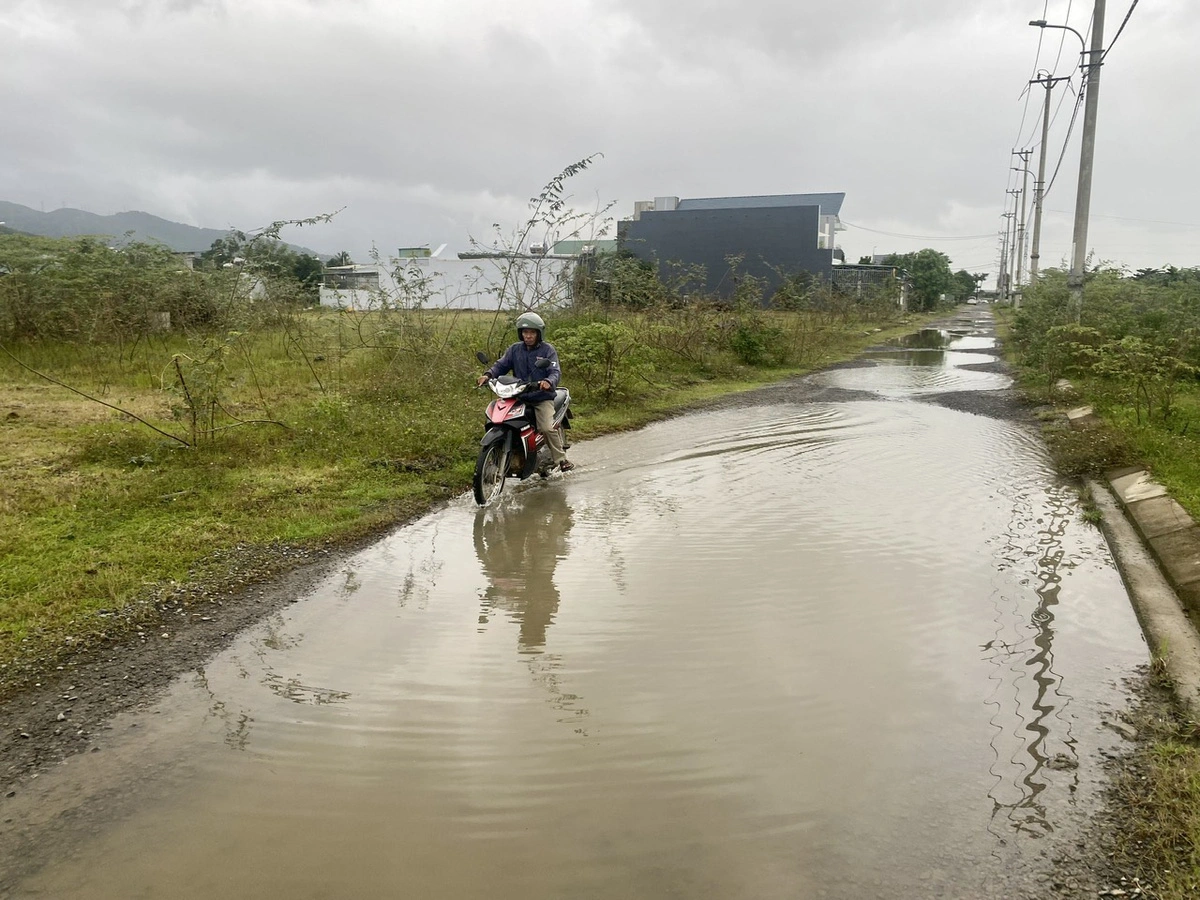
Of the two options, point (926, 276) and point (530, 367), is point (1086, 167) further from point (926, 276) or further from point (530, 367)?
point (926, 276)

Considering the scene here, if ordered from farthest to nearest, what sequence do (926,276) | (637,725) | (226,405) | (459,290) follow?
(926,276), (459,290), (226,405), (637,725)

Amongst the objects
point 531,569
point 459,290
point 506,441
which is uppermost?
point 459,290

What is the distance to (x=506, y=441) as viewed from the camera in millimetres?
7203

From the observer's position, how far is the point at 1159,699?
3672 millimetres

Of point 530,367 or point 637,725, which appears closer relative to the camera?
point 637,725

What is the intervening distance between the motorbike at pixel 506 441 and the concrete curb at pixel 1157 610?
4.70 metres

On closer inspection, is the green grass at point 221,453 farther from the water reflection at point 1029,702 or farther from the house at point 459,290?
the water reflection at point 1029,702

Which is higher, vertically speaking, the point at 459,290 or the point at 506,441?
the point at 459,290

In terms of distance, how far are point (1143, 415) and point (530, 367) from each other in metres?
7.53

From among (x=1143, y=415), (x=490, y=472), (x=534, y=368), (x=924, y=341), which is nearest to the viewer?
(x=490, y=472)

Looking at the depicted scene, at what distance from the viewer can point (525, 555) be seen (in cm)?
582

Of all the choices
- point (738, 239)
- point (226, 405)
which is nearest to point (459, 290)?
point (226, 405)

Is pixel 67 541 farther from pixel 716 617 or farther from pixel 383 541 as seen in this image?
pixel 716 617

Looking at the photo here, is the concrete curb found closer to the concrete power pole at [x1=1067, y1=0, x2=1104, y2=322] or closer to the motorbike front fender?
the motorbike front fender
